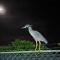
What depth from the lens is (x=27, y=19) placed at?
657 centimetres

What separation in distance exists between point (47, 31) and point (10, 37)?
87cm

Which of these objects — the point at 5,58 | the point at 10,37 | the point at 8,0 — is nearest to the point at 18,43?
the point at 5,58

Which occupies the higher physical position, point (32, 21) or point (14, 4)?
point (14, 4)

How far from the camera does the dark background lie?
21.0 ft

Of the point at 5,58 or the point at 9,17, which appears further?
the point at 9,17

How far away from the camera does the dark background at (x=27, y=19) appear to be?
21.0ft

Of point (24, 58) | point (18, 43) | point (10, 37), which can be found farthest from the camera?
point (10, 37)

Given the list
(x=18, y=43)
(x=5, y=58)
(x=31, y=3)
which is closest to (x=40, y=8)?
(x=31, y=3)

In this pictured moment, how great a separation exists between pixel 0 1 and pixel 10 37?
37.9 inches

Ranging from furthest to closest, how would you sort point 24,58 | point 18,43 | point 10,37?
point 10,37 < point 18,43 < point 24,58

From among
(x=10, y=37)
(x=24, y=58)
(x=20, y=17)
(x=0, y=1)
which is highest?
(x=0, y=1)

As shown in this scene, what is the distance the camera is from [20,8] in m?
6.64

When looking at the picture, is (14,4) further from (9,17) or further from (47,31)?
(47,31)

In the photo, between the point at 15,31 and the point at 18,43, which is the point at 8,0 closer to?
the point at 15,31
